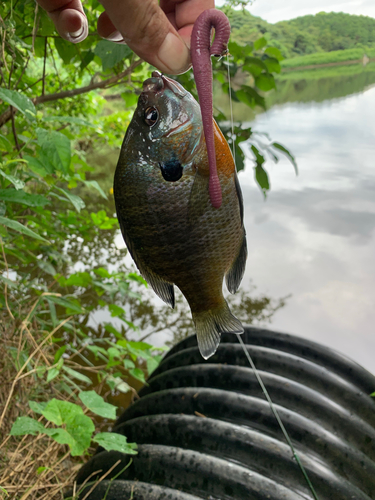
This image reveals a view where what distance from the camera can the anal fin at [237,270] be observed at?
714 millimetres

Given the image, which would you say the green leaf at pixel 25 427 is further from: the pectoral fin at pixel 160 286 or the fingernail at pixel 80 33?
the fingernail at pixel 80 33

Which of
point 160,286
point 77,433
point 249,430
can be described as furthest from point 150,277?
point 249,430

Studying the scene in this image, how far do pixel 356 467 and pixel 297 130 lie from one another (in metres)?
7.10

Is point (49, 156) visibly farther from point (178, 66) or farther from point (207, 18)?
point (207, 18)

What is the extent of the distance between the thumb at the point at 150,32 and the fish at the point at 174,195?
0.03 meters

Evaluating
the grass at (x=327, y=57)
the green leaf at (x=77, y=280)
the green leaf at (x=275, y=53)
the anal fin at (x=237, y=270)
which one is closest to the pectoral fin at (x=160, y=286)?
the anal fin at (x=237, y=270)

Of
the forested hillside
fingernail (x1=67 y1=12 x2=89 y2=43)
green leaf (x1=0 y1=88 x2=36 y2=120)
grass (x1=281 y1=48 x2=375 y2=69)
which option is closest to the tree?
green leaf (x1=0 y1=88 x2=36 y2=120)

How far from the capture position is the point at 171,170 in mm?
630

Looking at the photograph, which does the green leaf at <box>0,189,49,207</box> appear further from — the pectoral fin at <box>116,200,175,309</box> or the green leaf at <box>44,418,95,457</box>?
the green leaf at <box>44,418,95,457</box>

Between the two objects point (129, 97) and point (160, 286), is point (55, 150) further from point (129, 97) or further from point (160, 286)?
point (129, 97)

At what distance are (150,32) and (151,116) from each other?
131mm

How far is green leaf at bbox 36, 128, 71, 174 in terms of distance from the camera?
3.65ft

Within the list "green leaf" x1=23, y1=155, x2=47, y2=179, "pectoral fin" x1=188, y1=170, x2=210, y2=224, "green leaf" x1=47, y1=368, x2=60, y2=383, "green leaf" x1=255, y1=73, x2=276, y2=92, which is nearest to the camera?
"pectoral fin" x1=188, y1=170, x2=210, y2=224

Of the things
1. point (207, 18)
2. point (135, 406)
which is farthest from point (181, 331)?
point (207, 18)
